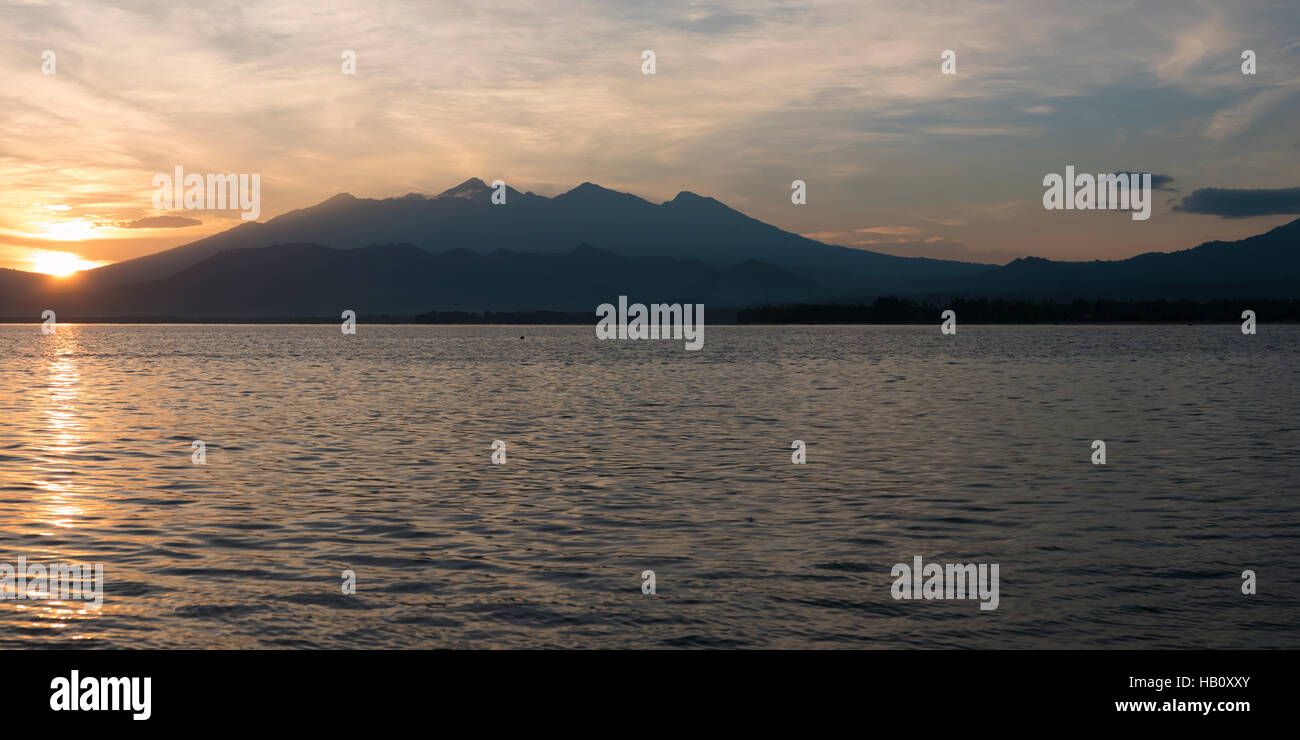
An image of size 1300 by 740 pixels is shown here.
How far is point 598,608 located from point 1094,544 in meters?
10.3

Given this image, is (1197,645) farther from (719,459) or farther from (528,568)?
(719,459)

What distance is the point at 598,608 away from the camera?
15.2 meters

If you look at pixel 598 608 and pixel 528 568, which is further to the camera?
pixel 528 568

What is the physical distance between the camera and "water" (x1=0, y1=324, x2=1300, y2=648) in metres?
14.5

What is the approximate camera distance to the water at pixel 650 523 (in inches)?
571

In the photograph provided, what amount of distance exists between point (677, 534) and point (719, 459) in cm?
1165

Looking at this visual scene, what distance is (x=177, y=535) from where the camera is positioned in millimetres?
20344

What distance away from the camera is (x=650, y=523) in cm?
2172

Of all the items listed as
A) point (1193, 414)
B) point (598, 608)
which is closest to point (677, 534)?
point (598, 608)
